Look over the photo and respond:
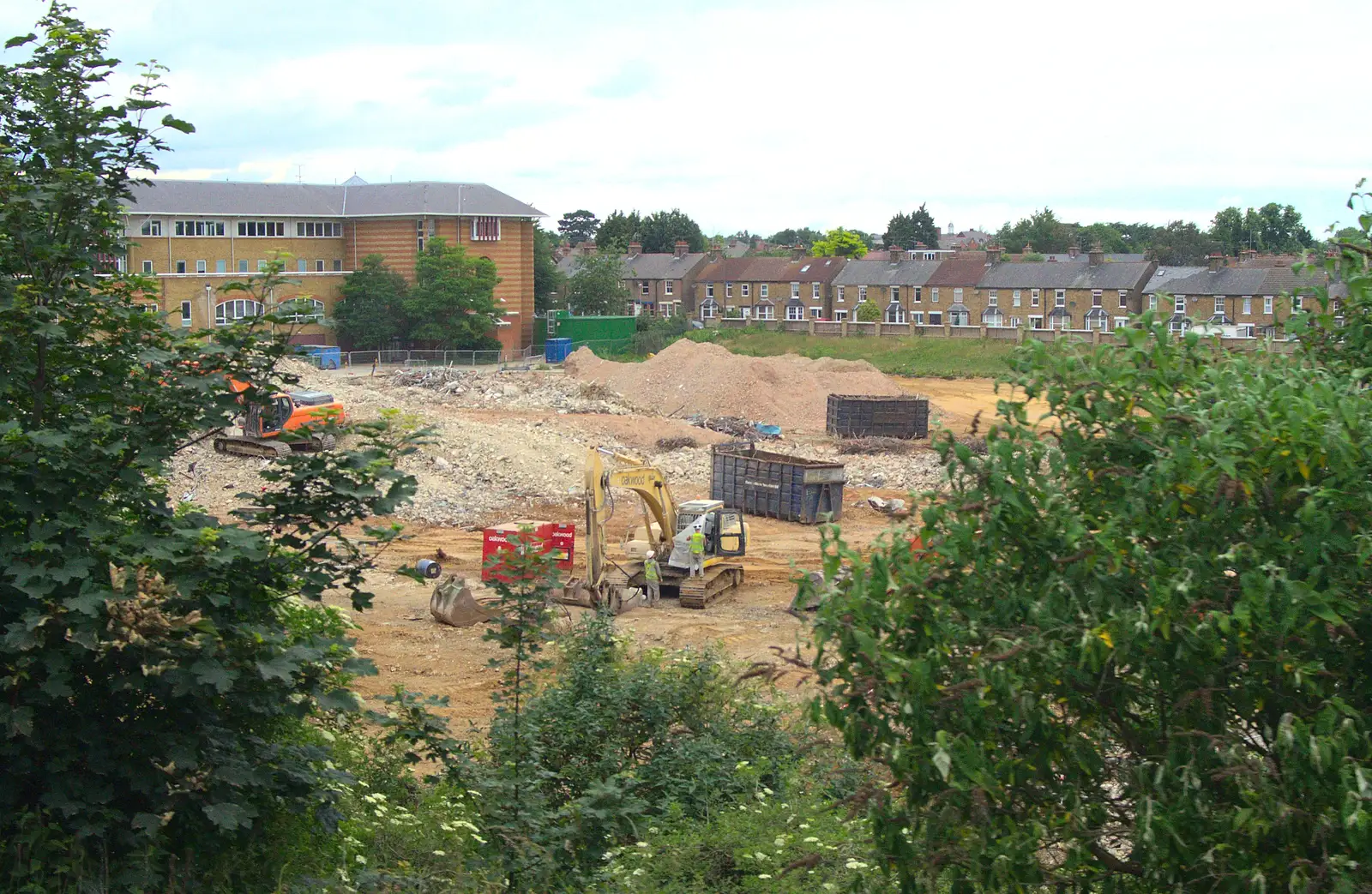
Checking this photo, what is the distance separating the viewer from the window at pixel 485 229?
76250 mm

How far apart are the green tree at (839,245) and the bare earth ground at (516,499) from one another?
3166 inches

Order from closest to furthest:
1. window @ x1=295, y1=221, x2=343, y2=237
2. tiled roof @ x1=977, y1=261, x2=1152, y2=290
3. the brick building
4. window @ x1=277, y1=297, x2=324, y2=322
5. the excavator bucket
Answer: window @ x1=277, y1=297, x2=324, y2=322
the excavator bucket
the brick building
window @ x1=295, y1=221, x2=343, y2=237
tiled roof @ x1=977, y1=261, x2=1152, y2=290

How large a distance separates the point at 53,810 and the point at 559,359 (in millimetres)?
66699

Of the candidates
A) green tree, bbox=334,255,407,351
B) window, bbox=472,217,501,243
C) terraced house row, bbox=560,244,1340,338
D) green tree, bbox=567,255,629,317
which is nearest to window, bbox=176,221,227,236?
green tree, bbox=334,255,407,351

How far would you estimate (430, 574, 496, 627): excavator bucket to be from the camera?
902 inches

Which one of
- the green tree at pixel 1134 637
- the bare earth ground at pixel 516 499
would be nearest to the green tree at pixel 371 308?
the bare earth ground at pixel 516 499

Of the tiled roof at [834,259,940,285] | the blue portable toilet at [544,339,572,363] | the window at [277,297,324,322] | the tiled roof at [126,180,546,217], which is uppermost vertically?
the tiled roof at [126,180,546,217]

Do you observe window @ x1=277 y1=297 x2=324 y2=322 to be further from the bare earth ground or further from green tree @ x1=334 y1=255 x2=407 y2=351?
green tree @ x1=334 y1=255 x2=407 y2=351

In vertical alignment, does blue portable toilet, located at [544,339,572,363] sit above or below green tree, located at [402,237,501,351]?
below

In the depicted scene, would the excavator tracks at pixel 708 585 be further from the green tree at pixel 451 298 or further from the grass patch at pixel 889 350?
the green tree at pixel 451 298

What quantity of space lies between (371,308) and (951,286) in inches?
1761

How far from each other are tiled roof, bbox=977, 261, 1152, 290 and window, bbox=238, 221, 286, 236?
49.2 meters

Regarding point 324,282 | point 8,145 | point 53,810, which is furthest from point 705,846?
point 324,282

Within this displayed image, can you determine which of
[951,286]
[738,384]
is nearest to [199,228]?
[738,384]
